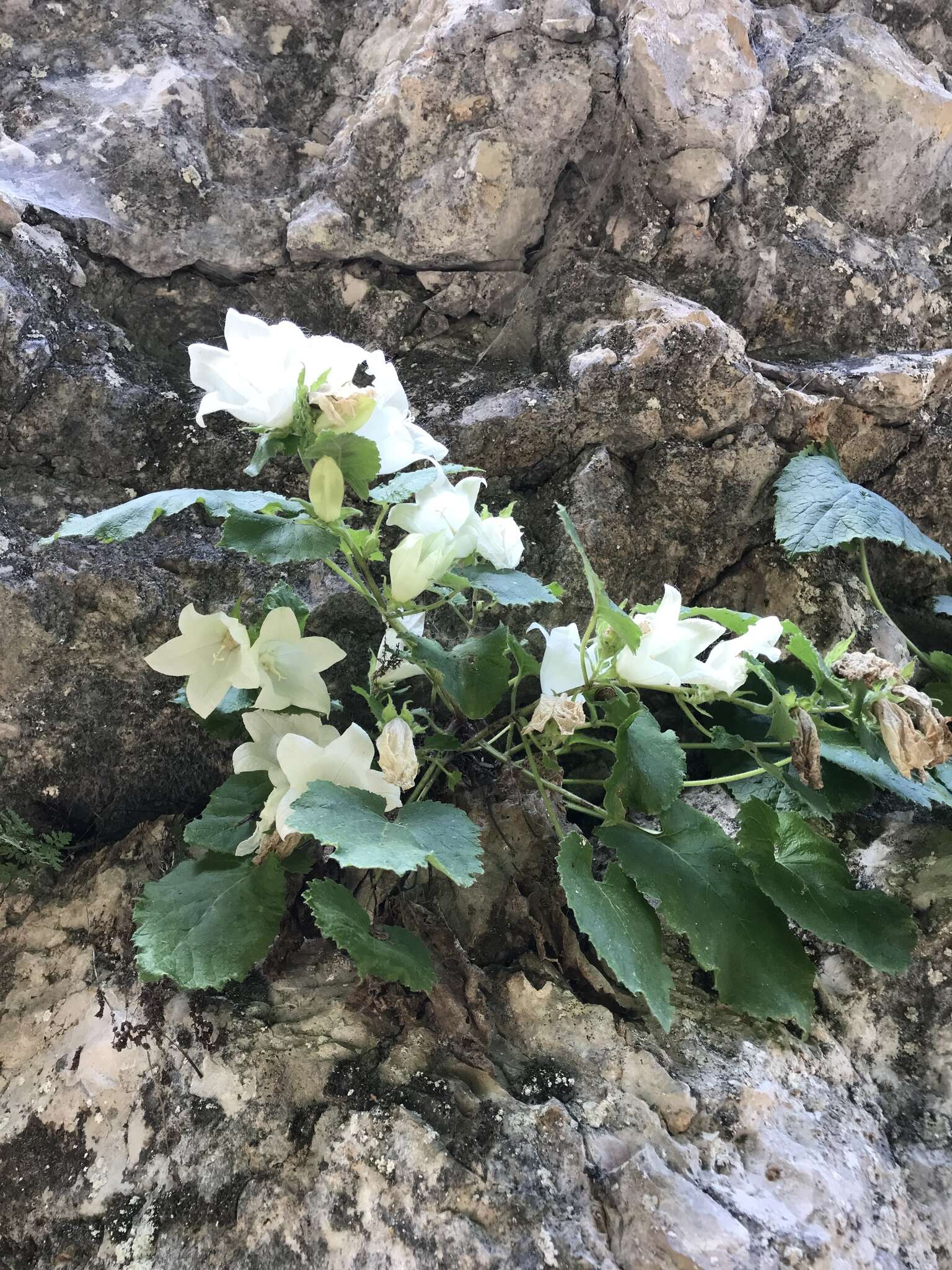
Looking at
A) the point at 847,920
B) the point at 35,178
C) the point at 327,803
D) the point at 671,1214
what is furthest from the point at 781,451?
the point at 35,178

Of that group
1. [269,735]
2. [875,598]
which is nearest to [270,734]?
[269,735]

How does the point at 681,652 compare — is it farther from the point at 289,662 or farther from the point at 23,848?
the point at 23,848

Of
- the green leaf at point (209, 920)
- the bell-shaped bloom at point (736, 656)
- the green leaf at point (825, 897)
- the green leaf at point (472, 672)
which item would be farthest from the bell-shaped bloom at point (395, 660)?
the green leaf at point (825, 897)

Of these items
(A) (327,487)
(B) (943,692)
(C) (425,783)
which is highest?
(A) (327,487)

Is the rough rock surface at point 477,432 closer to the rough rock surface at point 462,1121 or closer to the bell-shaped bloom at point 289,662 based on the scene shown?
the rough rock surface at point 462,1121

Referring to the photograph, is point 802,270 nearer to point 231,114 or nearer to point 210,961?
point 231,114

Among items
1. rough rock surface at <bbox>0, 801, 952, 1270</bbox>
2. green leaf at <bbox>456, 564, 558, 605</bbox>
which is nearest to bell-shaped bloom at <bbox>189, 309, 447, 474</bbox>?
green leaf at <bbox>456, 564, 558, 605</bbox>

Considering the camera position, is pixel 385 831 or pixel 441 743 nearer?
pixel 385 831
